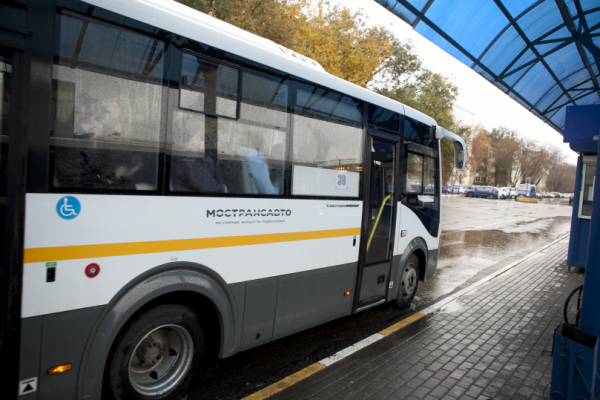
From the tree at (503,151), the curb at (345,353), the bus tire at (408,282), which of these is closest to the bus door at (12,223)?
the curb at (345,353)

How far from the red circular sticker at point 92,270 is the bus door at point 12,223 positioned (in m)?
0.36

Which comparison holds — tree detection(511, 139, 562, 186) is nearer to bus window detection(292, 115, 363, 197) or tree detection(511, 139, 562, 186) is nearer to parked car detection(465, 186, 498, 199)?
parked car detection(465, 186, 498, 199)

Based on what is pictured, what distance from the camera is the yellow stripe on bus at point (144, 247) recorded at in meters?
2.29

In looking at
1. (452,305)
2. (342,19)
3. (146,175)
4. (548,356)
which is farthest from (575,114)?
(342,19)

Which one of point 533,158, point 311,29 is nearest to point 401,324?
point 311,29

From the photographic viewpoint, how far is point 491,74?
927 centimetres

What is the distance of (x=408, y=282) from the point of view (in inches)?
231

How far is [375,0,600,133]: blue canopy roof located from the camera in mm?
6574

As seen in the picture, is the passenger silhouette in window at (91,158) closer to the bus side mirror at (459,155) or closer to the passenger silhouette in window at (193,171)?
the passenger silhouette in window at (193,171)

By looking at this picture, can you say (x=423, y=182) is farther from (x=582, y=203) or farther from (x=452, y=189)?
(x=452, y=189)

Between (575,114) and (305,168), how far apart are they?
22.5 feet

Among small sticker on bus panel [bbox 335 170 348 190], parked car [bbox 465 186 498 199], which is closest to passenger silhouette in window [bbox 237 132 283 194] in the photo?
small sticker on bus panel [bbox 335 170 348 190]

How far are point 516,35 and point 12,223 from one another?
9029 millimetres

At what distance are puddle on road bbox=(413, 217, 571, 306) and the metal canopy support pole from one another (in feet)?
11.3
